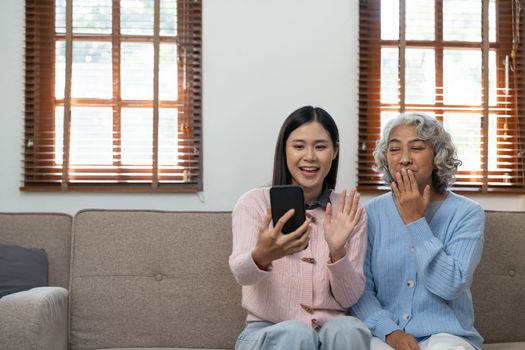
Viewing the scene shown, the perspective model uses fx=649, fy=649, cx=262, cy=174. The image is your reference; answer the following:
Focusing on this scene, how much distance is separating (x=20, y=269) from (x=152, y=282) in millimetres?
486

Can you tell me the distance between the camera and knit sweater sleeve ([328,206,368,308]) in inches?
76.5

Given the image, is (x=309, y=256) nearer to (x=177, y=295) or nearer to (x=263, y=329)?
(x=263, y=329)

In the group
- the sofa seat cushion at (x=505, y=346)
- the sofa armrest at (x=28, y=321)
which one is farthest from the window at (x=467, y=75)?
the sofa armrest at (x=28, y=321)

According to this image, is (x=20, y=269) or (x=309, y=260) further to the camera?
(x=20, y=269)

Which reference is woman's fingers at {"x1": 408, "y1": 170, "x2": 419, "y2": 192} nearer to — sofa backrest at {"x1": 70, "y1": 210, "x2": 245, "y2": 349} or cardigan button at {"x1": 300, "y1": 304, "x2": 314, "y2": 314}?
cardigan button at {"x1": 300, "y1": 304, "x2": 314, "y2": 314}

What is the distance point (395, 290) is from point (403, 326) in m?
0.13

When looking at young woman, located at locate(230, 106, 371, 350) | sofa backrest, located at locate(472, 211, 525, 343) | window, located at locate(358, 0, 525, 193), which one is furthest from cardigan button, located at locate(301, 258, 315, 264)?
window, located at locate(358, 0, 525, 193)

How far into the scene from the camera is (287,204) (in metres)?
1.87

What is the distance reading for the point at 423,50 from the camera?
412 cm

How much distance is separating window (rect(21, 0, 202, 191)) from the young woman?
1825 millimetres

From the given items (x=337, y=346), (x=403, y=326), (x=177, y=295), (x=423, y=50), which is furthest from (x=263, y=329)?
(x=423, y=50)

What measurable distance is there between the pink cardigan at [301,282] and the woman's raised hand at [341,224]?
1.9 inches

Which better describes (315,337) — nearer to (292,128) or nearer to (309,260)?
(309,260)

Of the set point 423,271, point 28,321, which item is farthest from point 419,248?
point 28,321
